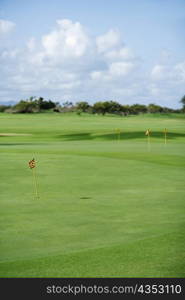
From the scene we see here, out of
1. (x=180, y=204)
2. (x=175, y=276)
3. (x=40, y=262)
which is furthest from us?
(x=180, y=204)

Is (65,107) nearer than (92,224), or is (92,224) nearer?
(92,224)

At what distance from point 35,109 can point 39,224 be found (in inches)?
6934

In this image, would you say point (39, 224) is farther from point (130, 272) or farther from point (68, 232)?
point (130, 272)

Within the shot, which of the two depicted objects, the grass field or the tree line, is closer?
the grass field

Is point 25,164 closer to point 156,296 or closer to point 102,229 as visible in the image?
point 102,229

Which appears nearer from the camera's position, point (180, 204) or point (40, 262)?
point (40, 262)

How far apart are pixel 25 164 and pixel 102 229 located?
39.5 feet

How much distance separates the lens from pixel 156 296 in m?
6.88

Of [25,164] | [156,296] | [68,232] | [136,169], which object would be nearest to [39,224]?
[68,232]

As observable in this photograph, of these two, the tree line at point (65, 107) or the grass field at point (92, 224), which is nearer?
the grass field at point (92, 224)

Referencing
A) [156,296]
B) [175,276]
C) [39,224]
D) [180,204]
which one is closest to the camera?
[156,296]

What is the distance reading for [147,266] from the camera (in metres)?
8.09

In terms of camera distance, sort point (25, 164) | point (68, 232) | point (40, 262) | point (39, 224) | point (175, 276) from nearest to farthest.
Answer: point (175, 276) → point (40, 262) → point (68, 232) → point (39, 224) → point (25, 164)

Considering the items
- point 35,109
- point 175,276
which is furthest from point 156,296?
point 35,109
